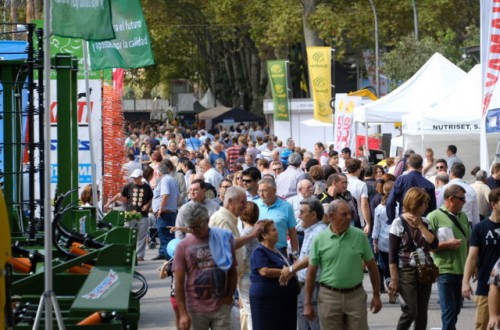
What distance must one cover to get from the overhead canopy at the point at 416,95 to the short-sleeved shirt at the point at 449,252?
1696 centimetres

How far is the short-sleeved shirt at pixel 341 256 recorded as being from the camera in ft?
32.7

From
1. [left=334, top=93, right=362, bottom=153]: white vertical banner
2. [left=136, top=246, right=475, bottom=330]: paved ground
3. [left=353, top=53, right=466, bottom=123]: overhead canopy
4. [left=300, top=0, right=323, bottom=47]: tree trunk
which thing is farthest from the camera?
[left=300, top=0, right=323, bottom=47]: tree trunk

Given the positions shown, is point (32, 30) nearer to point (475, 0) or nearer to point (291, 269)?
point (291, 269)

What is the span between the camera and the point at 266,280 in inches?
403

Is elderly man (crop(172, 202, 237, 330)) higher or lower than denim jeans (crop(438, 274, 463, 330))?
higher

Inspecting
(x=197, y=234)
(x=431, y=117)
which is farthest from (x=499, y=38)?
(x=197, y=234)

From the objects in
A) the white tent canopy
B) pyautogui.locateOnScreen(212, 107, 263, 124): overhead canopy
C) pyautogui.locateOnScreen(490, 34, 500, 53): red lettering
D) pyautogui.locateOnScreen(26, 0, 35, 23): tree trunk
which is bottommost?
pyautogui.locateOnScreen(212, 107, 263, 124): overhead canopy

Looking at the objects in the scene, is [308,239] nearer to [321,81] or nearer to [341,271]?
[341,271]

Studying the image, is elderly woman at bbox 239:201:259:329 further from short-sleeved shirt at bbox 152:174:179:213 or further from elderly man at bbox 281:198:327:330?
short-sleeved shirt at bbox 152:174:179:213

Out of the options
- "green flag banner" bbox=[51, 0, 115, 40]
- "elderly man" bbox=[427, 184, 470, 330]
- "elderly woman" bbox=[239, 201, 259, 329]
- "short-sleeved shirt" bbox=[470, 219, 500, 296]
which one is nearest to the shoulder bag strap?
"elderly man" bbox=[427, 184, 470, 330]

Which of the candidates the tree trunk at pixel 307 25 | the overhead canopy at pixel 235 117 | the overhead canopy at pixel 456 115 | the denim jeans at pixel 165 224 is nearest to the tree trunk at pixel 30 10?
the denim jeans at pixel 165 224

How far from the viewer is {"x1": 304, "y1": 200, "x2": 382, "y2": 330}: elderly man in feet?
32.7

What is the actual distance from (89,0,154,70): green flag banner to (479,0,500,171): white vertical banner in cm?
491

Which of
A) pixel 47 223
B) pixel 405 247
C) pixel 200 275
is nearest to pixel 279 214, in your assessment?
pixel 405 247
